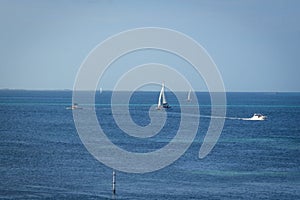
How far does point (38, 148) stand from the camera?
11656 centimetres

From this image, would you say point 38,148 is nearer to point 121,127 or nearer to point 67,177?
point 67,177

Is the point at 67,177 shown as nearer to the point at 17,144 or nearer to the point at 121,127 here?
the point at 17,144

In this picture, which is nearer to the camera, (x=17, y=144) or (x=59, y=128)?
(x=17, y=144)

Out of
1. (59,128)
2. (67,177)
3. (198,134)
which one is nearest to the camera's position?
(67,177)

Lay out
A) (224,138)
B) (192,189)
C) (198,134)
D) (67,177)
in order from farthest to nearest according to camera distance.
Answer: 1. (198,134)
2. (224,138)
3. (67,177)
4. (192,189)

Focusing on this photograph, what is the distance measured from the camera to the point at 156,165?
96.1 m

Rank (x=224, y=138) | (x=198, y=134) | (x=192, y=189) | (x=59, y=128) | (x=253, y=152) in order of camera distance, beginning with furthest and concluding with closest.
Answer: (x=59, y=128), (x=198, y=134), (x=224, y=138), (x=253, y=152), (x=192, y=189)

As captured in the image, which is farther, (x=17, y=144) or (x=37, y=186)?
(x=17, y=144)

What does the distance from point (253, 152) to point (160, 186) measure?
133 ft

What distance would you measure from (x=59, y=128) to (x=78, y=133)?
49.5 ft

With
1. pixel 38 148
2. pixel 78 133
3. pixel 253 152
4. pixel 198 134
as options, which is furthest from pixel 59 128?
pixel 253 152

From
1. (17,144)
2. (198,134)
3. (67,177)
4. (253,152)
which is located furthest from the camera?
(198,134)

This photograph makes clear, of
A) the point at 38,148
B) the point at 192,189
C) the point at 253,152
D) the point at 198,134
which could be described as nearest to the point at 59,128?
the point at 198,134

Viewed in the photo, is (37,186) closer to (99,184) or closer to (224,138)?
(99,184)
